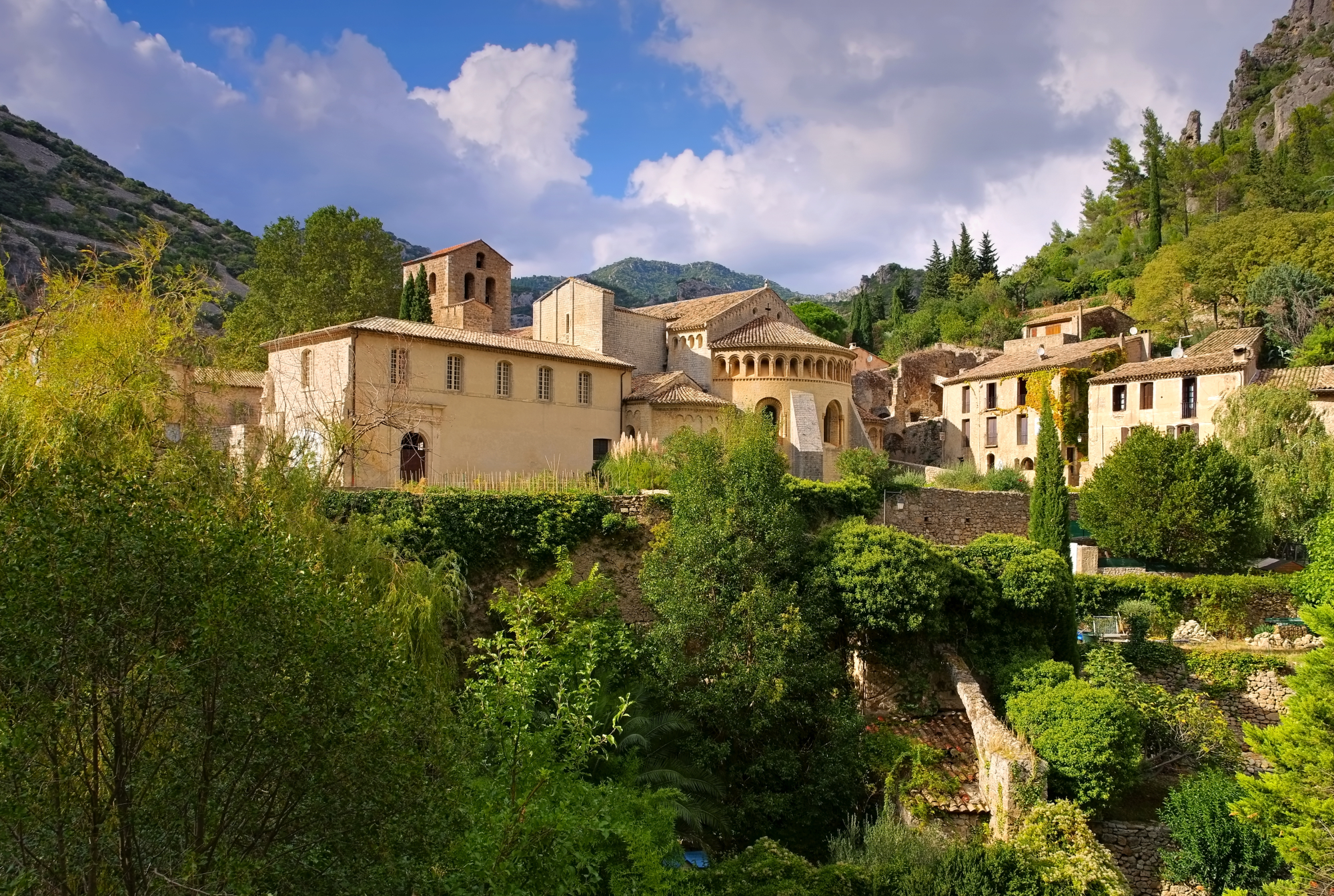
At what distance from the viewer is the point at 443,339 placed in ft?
82.0

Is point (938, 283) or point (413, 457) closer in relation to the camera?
point (413, 457)

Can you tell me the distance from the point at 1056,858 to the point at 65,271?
54.5 ft

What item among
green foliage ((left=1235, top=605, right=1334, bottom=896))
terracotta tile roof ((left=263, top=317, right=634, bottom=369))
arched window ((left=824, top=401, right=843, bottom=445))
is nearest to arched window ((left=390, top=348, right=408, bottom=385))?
terracotta tile roof ((left=263, top=317, right=634, bottom=369))

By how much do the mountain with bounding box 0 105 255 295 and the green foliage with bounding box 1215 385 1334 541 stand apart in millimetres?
50391

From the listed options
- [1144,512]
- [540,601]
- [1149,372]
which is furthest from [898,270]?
[540,601]

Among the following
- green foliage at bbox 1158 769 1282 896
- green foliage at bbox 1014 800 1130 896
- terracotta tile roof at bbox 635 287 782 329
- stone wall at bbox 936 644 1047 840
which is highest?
terracotta tile roof at bbox 635 287 782 329

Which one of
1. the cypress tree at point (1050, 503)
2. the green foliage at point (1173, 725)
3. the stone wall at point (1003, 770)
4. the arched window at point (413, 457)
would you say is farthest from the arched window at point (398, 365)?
the cypress tree at point (1050, 503)

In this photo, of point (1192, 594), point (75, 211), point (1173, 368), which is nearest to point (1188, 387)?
point (1173, 368)

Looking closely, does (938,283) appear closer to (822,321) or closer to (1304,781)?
(822,321)

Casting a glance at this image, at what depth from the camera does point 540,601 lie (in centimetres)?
1526

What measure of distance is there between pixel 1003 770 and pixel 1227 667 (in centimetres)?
1067

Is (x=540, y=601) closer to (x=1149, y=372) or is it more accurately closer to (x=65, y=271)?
(x=65, y=271)

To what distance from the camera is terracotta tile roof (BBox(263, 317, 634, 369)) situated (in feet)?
79.9

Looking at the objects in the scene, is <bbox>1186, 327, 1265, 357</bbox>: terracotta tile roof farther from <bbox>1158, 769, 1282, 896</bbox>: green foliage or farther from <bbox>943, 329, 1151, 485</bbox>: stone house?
<bbox>1158, 769, 1282, 896</bbox>: green foliage
